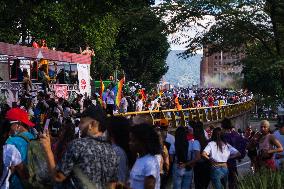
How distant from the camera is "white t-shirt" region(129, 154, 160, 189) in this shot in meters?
6.51

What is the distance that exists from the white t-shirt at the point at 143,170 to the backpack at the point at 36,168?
790mm

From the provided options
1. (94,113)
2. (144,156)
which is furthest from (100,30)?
(94,113)

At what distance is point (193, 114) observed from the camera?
3775 centimetres

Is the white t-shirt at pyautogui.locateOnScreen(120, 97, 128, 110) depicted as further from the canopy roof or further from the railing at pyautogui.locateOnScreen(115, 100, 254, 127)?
the canopy roof

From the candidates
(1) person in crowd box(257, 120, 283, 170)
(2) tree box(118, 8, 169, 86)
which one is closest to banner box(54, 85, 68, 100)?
(1) person in crowd box(257, 120, 283, 170)

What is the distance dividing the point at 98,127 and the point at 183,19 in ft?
23.6

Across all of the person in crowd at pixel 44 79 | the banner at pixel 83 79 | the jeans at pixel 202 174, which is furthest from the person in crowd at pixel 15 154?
the banner at pixel 83 79

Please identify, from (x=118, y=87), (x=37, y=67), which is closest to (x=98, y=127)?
(x=37, y=67)

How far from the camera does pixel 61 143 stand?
27.3 ft

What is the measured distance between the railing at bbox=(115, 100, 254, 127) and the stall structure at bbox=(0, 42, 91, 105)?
315 cm

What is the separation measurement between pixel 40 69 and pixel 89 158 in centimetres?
2082

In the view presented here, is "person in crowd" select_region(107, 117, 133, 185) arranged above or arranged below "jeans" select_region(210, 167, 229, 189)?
above

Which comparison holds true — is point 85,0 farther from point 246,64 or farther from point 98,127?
point 98,127

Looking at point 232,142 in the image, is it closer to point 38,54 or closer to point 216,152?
point 216,152
